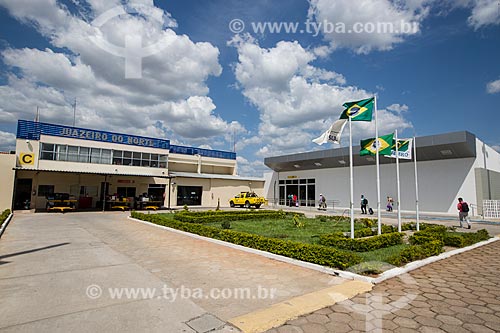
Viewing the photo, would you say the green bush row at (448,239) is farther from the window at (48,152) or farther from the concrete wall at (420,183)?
the window at (48,152)

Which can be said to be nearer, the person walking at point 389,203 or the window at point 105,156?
the window at point 105,156

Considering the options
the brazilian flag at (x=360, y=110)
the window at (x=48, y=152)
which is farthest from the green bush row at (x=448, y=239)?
the window at (x=48, y=152)

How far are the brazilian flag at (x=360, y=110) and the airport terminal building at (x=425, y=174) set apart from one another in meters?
16.2

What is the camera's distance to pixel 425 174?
82.8 feet

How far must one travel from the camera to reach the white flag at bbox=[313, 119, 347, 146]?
9977mm

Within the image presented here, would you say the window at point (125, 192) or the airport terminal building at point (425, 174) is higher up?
the airport terminal building at point (425, 174)

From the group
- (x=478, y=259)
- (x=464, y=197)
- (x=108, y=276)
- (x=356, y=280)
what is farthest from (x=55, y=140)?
(x=464, y=197)

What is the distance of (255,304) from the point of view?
15.8ft

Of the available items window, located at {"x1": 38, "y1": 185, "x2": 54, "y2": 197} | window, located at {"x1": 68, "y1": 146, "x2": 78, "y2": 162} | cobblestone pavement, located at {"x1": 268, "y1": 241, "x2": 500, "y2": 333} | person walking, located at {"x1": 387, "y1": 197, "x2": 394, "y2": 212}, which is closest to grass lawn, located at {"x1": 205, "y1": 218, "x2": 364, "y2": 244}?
cobblestone pavement, located at {"x1": 268, "y1": 241, "x2": 500, "y2": 333}

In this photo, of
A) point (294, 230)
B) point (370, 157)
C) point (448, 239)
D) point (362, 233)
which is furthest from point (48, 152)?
point (370, 157)

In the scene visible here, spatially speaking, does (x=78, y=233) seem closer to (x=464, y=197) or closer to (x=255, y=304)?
(x=255, y=304)

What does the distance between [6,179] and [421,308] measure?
1091 inches

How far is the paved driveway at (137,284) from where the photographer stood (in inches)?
164

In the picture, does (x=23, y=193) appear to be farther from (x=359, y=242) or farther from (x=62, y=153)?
(x=359, y=242)
